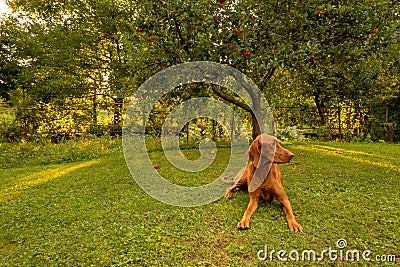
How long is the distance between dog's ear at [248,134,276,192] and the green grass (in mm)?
457

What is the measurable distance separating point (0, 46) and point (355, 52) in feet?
45.6

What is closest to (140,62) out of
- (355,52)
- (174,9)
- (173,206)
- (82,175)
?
(174,9)

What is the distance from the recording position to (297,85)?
11359mm

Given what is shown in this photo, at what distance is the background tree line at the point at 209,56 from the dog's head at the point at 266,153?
1.80 metres

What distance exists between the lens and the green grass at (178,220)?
2.83 m

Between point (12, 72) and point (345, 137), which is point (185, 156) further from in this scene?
point (12, 72)

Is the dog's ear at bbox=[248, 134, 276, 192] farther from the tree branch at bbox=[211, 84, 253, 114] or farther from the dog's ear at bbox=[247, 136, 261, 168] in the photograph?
the tree branch at bbox=[211, 84, 253, 114]

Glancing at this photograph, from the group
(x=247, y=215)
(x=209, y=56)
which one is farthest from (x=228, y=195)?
(x=209, y=56)

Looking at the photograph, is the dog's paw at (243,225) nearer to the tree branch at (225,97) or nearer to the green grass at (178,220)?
the green grass at (178,220)

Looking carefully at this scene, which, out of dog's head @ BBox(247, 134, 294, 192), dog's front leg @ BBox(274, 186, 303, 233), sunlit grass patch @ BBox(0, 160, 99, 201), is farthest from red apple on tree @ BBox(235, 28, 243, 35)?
sunlit grass patch @ BBox(0, 160, 99, 201)

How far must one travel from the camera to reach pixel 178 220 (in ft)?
11.8

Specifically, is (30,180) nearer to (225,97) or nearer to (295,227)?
(225,97)

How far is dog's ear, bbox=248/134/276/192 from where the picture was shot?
3328 millimetres

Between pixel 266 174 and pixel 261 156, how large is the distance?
0.34m
